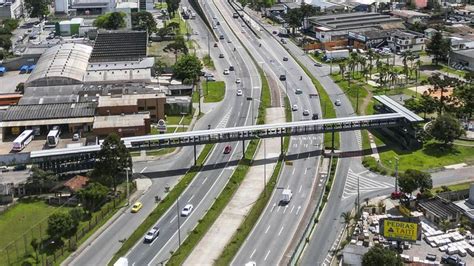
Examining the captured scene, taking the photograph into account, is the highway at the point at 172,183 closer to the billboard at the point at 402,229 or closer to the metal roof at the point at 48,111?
the metal roof at the point at 48,111

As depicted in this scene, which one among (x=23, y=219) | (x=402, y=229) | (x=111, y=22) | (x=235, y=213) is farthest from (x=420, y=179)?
(x=111, y=22)

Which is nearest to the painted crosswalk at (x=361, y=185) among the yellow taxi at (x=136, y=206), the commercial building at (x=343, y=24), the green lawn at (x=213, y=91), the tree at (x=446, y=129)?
the tree at (x=446, y=129)

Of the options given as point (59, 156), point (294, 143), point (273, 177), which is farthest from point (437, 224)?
point (59, 156)

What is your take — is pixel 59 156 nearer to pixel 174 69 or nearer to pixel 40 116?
pixel 40 116

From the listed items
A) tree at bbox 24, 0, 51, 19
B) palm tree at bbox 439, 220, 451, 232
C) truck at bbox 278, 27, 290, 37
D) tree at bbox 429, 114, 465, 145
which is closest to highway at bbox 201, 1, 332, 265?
palm tree at bbox 439, 220, 451, 232

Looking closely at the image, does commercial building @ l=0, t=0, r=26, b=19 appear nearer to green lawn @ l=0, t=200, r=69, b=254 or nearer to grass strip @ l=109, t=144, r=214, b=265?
grass strip @ l=109, t=144, r=214, b=265

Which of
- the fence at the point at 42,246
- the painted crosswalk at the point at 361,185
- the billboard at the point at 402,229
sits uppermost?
the billboard at the point at 402,229

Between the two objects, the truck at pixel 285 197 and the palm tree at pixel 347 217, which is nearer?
the palm tree at pixel 347 217

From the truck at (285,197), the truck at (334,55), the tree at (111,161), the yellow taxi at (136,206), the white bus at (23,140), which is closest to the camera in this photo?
the yellow taxi at (136,206)
